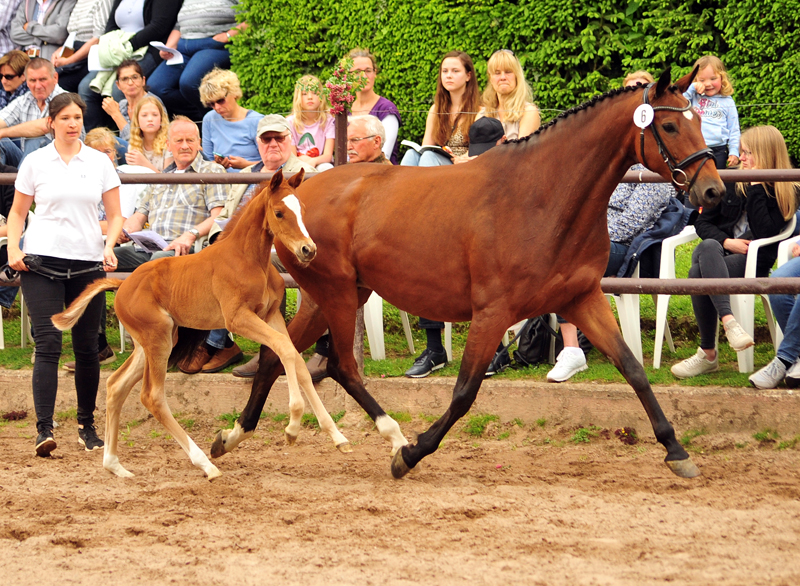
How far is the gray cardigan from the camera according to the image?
1088cm

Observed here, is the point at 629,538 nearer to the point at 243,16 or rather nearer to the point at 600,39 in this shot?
the point at 600,39

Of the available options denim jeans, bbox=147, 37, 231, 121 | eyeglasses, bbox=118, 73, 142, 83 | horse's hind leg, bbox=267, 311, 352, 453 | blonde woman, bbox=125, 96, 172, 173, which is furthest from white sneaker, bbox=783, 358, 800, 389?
denim jeans, bbox=147, 37, 231, 121

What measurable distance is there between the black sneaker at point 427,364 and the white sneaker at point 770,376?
1.93 meters

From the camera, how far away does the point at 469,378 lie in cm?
437

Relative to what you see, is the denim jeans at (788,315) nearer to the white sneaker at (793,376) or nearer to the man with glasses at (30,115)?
the white sneaker at (793,376)

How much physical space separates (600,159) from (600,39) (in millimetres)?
4717

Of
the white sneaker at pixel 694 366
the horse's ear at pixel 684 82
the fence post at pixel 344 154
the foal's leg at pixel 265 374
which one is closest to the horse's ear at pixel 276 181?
the foal's leg at pixel 265 374

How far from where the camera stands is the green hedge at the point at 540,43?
7.90 metres

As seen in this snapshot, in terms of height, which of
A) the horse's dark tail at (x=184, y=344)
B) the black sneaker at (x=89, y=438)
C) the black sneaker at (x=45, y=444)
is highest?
the horse's dark tail at (x=184, y=344)

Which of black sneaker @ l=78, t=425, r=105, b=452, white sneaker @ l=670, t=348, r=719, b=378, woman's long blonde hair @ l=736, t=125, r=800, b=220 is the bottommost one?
black sneaker @ l=78, t=425, r=105, b=452

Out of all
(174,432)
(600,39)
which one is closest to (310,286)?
(174,432)

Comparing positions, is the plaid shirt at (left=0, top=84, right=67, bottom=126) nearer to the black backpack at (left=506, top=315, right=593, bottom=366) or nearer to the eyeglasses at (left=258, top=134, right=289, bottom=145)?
the eyeglasses at (left=258, top=134, right=289, bottom=145)

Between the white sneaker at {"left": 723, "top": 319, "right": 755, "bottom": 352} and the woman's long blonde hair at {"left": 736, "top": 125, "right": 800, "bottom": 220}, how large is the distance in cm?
84

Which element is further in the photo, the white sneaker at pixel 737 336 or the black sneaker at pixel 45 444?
the white sneaker at pixel 737 336
